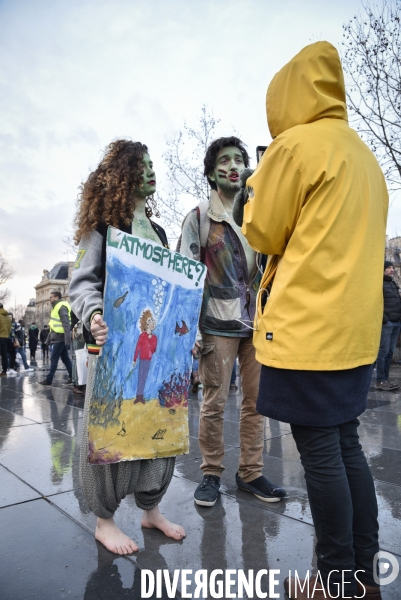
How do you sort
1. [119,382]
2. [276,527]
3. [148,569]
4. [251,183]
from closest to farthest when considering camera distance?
[251,183], [148,569], [119,382], [276,527]

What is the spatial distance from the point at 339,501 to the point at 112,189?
5.56 feet

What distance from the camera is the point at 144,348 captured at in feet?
7.01

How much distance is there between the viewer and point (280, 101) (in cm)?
175

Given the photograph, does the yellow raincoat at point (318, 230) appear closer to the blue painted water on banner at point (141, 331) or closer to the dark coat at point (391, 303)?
the blue painted water on banner at point (141, 331)

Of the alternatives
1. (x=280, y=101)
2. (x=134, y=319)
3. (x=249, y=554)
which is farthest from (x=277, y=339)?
(x=249, y=554)

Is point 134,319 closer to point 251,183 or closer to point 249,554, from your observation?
point 251,183

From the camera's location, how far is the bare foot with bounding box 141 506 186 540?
2141 millimetres

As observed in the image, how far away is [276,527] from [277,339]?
1.18m

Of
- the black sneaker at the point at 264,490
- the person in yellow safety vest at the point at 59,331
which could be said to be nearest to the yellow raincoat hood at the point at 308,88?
the black sneaker at the point at 264,490

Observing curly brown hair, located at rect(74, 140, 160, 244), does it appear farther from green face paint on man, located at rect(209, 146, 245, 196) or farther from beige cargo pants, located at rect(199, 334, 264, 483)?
beige cargo pants, located at rect(199, 334, 264, 483)

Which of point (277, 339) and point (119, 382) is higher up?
point (277, 339)

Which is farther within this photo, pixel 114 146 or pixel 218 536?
pixel 114 146

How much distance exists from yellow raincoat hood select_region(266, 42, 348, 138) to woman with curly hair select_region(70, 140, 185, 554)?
84cm

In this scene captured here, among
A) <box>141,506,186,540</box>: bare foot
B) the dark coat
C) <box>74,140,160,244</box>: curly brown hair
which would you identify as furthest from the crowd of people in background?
the dark coat
